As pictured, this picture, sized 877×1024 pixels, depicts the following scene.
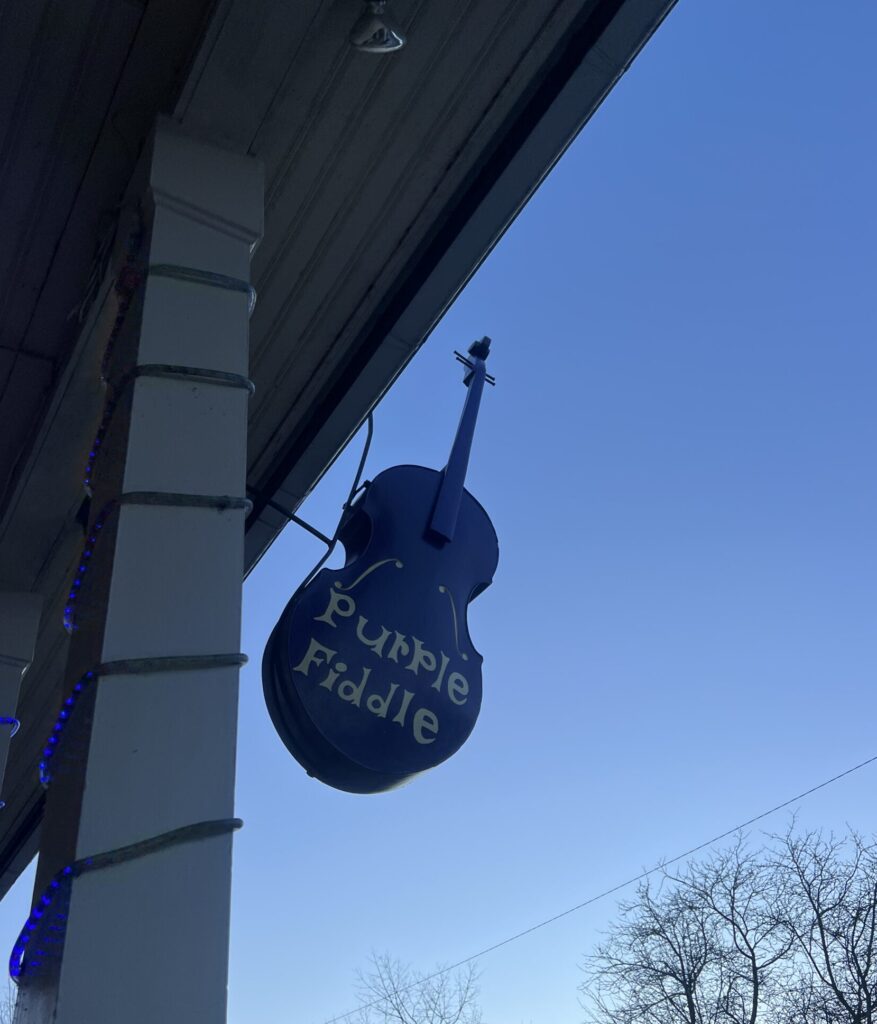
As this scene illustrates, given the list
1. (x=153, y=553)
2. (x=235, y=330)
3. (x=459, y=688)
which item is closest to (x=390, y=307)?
(x=235, y=330)

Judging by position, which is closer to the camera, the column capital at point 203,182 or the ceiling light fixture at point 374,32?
the ceiling light fixture at point 374,32

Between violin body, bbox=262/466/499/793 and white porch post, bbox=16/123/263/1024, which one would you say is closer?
white porch post, bbox=16/123/263/1024

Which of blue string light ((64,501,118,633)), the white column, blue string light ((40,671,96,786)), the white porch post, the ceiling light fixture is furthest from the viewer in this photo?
the white column

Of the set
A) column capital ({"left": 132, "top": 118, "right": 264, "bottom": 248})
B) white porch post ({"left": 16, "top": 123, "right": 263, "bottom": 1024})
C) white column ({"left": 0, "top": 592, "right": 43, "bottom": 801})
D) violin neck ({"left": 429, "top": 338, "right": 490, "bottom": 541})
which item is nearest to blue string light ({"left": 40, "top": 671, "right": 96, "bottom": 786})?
white porch post ({"left": 16, "top": 123, "right": 263, "bottom": 1024})

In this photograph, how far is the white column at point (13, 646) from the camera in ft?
12.8

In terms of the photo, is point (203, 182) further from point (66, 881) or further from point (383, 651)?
point (66, 881)


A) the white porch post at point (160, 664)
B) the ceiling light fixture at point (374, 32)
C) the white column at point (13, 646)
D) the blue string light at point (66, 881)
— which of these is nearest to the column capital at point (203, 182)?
the white porch post at point (160, 664)

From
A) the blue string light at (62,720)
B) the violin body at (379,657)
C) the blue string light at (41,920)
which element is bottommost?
the blue string light at (41,920)

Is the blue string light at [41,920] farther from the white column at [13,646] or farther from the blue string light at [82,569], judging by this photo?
the white column at [13,646]

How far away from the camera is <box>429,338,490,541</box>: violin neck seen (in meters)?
2.72

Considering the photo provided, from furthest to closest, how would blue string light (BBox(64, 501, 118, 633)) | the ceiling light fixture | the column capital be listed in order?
the column capital, the ceiling light fixture, blue string light (BBox(64, 501, 118, 633))

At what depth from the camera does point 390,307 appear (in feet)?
9.37

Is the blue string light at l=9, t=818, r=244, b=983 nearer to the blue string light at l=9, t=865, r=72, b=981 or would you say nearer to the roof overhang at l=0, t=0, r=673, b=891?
the blue string light at l=9, t=865, r=72, b=981

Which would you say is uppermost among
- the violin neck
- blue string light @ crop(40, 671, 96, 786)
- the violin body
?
the violin neck
